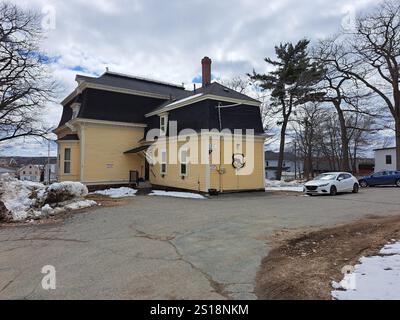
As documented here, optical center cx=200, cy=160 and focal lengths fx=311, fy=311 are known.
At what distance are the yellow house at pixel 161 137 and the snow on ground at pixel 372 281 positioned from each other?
14.1 meters

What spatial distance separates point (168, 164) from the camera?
2269 centimetres

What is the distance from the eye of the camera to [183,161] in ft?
69.5

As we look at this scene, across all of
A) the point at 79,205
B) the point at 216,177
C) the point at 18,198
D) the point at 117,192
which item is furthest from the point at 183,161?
the point at 18,198

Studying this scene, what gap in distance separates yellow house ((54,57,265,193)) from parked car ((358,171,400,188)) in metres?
11.0

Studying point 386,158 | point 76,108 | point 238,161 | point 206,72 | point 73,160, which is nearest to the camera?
point 238,161

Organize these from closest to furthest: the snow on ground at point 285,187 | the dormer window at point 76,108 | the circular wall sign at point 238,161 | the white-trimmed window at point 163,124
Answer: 1. the circular wall sign at point 238,161
2. the white-trimmed window at point 163,124
3. the snow on ground at point 285,187
4. the dormer window at point 76,108

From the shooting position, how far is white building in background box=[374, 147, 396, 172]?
43906 millimetres

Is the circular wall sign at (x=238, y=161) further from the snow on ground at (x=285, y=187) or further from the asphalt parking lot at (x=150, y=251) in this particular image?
the asphalt parking lot at (x=150, y=251)

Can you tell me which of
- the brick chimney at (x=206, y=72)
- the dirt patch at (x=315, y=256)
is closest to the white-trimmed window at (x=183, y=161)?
the brick chimney at (x=206, y=72)

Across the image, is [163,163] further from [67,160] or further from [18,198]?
[18,198]

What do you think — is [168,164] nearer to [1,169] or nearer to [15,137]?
[15,137]

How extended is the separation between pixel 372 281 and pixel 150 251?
4244mm

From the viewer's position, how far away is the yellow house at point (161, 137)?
786 inches
